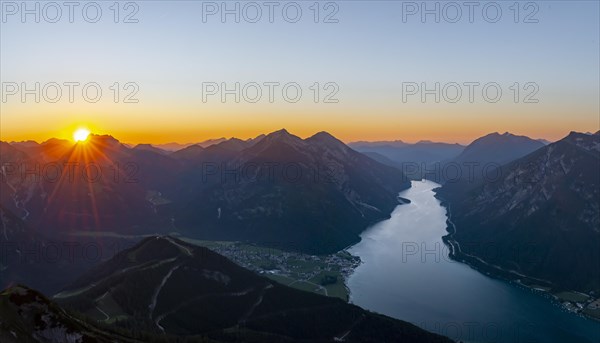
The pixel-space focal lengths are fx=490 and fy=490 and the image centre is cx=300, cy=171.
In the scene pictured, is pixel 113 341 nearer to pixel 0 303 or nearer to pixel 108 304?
pixel 0 303

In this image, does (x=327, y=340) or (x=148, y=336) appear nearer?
(x=148, y=336)

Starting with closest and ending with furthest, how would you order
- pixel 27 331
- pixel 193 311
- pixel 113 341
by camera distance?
pixel 27 331
pixel 113 341
pixel 193 311

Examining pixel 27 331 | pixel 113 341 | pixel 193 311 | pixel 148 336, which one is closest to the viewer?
pixel 27 331

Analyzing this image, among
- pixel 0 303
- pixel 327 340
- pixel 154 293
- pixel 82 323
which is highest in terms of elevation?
pixel 0 303

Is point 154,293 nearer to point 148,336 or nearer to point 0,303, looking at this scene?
point 148,336

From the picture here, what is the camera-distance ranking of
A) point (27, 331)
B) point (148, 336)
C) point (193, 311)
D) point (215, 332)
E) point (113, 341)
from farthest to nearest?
1. point (193, 311)
2. point (215, 332)
3. point (148, 336)
4. point (113, 341)
5. point (27, 331)

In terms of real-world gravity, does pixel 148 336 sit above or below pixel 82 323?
below

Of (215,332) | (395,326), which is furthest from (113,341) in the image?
(395,326)

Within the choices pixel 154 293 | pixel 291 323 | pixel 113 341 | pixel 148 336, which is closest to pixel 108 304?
pixel 154 293

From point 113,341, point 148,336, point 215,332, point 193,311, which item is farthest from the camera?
point 193,311
